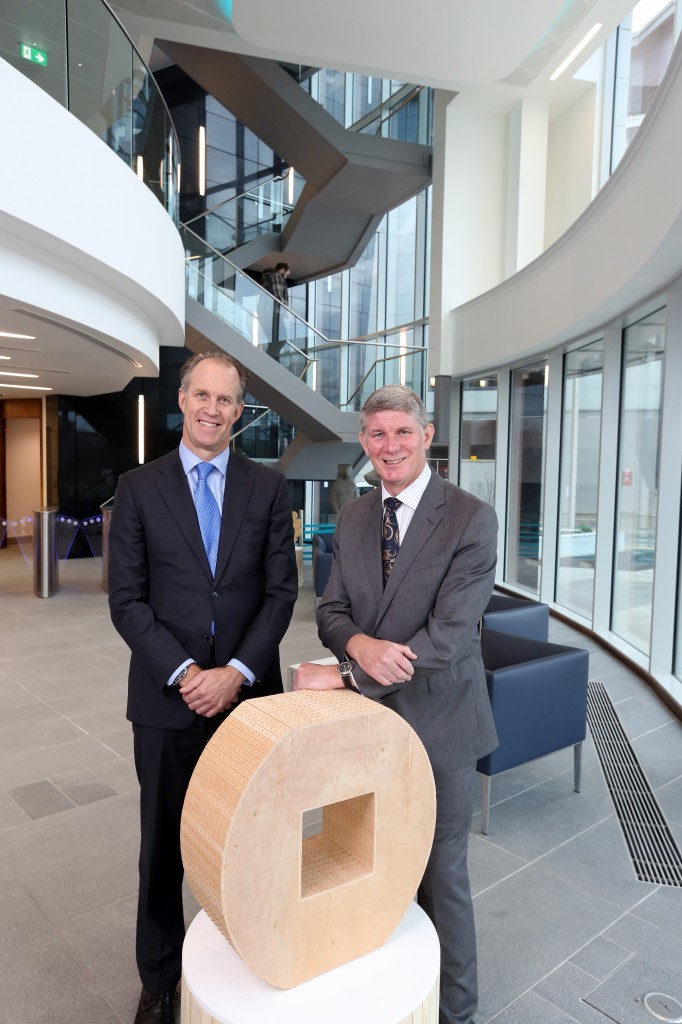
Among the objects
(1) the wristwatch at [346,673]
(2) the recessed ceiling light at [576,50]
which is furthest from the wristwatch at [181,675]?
(2) the recessed ceiling light at [576,50]

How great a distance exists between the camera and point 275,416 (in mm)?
15391

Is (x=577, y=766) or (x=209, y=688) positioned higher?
(x=209, y=688)

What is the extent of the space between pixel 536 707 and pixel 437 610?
2.16 metres

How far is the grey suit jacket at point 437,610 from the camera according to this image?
80.8 inches

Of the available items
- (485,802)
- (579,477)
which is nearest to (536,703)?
(485,802)

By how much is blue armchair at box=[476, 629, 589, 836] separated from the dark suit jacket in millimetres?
1786

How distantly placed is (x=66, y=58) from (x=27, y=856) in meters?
5.50

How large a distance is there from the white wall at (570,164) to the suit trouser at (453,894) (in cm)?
954

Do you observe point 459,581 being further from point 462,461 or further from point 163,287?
point 462,461

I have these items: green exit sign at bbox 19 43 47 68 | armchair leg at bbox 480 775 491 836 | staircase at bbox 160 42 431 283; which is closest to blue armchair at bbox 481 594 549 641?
armchair leg at bbox 480 775 491 836

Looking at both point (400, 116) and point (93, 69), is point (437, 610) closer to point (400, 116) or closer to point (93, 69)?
point (93, 69)

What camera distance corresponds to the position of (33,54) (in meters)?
5.14

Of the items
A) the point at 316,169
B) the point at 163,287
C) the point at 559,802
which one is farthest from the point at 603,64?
the point at 559,802

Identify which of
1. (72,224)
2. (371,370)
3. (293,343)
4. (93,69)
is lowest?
(371,370)
